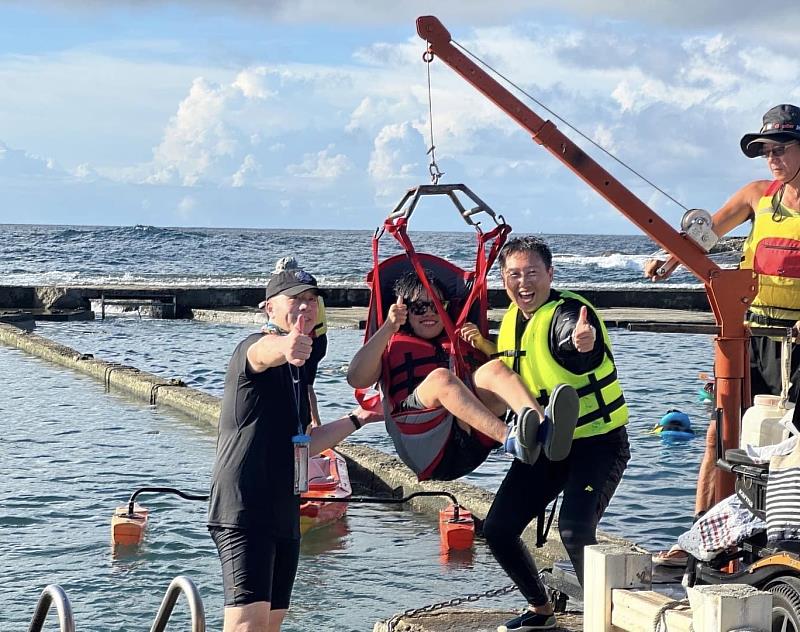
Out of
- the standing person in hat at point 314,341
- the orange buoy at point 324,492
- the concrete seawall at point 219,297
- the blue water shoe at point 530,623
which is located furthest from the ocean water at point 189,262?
the blue water shoe at point 530,623

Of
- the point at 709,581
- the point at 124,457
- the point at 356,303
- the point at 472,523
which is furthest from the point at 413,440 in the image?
the point at 356,303

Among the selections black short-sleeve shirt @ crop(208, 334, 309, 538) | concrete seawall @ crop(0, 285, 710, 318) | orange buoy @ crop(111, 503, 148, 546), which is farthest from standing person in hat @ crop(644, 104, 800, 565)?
concrete seawall @ crop(0, 285, 710, 318)

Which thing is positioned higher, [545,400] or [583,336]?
[583,336]

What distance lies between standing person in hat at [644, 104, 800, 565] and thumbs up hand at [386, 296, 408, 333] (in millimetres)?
1226

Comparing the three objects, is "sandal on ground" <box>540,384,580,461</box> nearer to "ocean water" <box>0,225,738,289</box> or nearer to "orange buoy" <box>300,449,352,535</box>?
"orange buoy" <box>300,449,352,535</box>

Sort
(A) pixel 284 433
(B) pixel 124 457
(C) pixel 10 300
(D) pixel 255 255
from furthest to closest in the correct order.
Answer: (D) pixel 255 255 → (C) pixel 10 300 → (B) pixel 124 457 → (A) pixel 284 433

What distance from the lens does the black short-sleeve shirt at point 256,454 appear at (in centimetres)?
461

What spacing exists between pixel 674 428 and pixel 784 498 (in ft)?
31.9

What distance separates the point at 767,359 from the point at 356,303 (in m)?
26.2

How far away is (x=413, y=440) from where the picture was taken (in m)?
5.75

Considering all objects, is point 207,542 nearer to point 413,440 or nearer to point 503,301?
point 413,440

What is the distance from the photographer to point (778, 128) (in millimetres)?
5500

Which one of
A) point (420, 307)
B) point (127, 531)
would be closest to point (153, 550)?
point (127, 531)

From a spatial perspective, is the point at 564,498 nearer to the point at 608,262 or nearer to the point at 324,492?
the point at 324,492
